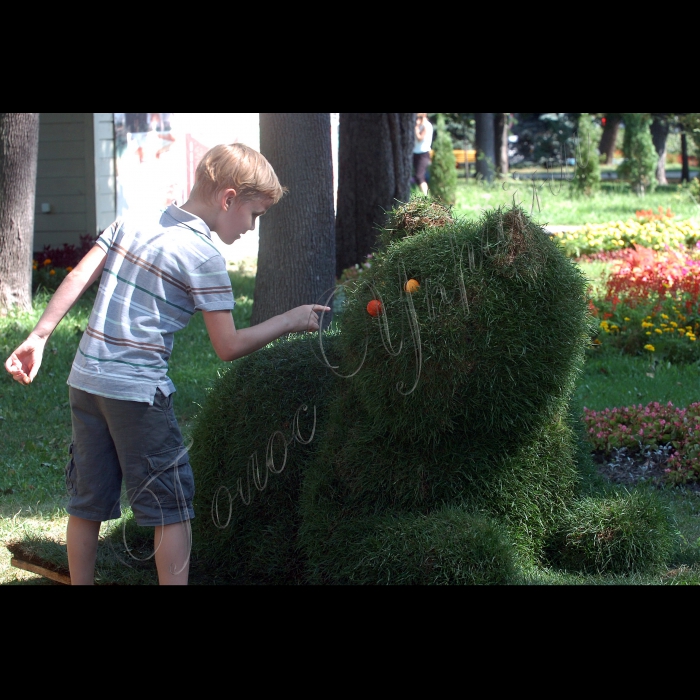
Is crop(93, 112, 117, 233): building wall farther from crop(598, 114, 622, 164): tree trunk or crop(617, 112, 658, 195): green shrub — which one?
crop(598, 114, 622, 164): tree trunk

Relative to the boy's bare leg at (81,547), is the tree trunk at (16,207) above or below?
above

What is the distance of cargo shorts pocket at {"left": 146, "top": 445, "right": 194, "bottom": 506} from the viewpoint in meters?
2.52

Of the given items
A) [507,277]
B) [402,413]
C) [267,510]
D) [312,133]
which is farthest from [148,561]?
[312,133]

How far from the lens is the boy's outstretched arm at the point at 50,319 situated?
249cm

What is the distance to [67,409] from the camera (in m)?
→ 5.45

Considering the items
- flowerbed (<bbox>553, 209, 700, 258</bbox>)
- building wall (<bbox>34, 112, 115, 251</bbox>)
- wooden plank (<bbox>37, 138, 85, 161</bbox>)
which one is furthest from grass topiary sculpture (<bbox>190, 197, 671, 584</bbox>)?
wooden plank (<bbox>37, 138, 85, 161</bbox>)

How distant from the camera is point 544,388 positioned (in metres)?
2.60

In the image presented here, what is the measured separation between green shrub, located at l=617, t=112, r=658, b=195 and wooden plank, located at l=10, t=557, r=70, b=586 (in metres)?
15.9

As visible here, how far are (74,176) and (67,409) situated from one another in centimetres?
588

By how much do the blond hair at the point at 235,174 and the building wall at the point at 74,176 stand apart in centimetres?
813

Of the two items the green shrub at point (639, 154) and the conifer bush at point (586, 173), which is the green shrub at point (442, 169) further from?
the green shrub at point (639, 154)

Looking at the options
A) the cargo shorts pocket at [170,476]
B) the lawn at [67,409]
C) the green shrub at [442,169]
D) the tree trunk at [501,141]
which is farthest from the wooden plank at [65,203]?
the tree trunk at [501,141]

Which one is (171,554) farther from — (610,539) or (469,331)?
(610,539)

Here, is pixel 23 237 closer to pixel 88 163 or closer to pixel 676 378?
pixel 88 163
